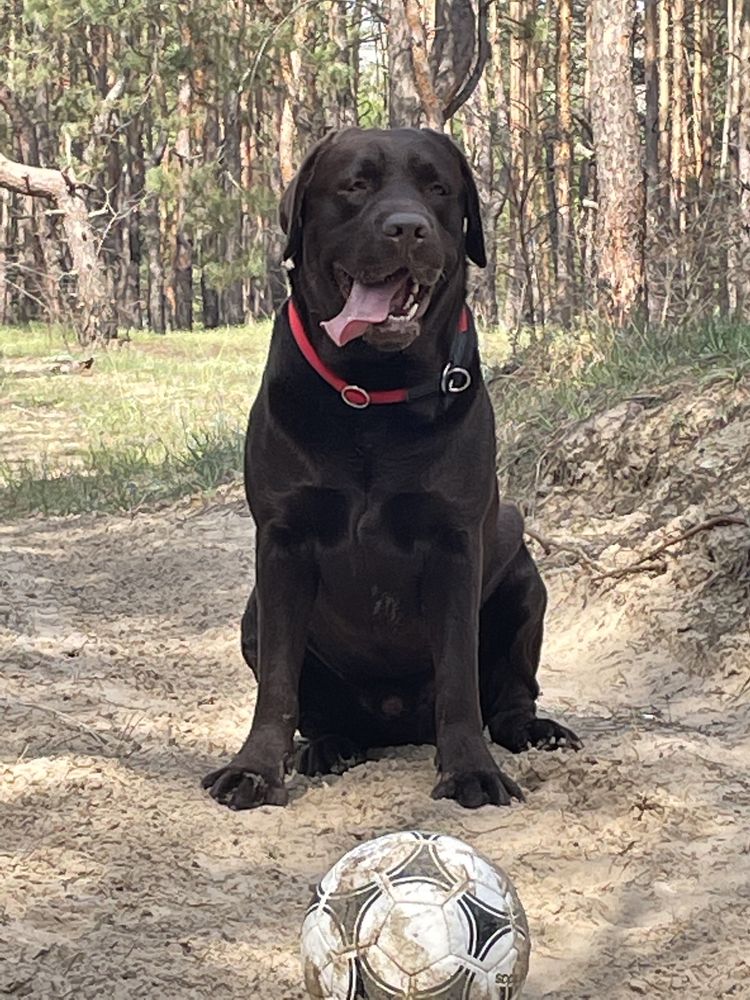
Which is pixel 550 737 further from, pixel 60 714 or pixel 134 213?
pixel 134 213

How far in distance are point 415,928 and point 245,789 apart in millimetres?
1279

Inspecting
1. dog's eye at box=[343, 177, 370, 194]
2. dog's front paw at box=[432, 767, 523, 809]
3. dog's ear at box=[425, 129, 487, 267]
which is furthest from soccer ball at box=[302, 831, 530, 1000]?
dog's ear at box=[425, 129, 487, 267]

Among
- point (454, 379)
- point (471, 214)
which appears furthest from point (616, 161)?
point (454, 379)

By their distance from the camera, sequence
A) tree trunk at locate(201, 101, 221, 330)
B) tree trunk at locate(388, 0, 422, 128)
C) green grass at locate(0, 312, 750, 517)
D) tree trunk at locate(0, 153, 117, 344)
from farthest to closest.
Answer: tree trunk at locate(201, 101, 221, 330) → tree trunk at locate(0, 153, 117, 344) → tree trunk at locate(388, 0, 422, 128) → green grass at locate(0, 312, 750, 517)

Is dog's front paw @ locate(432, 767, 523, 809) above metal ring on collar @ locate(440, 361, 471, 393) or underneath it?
underneath

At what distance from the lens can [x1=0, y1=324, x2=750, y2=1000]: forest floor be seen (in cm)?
277

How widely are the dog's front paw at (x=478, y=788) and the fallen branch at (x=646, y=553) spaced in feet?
7.80

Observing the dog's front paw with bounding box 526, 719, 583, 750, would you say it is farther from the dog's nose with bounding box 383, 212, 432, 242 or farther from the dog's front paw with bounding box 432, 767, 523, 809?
the dog's nose with bounding box 383, 212, 432, 242

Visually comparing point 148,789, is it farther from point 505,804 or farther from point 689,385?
point 689,385

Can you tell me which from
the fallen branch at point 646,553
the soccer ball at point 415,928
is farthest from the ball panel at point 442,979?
the fallen branch at point 646,553

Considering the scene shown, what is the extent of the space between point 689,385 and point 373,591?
3.67 meters

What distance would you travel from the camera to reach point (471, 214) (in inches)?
153

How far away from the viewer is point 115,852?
3.14m

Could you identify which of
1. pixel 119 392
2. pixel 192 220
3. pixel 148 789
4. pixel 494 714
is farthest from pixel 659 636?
pixel 192 220
